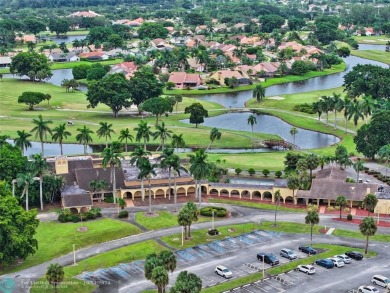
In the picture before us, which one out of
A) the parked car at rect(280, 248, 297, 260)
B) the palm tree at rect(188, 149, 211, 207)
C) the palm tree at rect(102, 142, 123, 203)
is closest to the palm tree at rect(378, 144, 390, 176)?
the palm tree at rect(188, 149, 211, 207)

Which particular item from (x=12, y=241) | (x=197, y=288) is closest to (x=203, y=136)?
(x=12, y=241)

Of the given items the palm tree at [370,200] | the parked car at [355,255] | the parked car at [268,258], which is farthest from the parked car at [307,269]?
the palm tree at [370,200]

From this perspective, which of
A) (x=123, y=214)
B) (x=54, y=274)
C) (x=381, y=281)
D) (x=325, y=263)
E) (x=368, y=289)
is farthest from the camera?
(x=123, y=214)

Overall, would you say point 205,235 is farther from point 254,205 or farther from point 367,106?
point 367,106

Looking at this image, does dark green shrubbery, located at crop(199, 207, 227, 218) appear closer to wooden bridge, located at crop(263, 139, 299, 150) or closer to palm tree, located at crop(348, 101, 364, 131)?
wooden bridge, located at crop(263, 139, 299, 150)

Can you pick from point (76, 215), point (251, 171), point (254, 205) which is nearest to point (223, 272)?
point (254, 205)

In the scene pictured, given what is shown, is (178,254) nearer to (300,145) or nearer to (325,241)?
(325,241)
